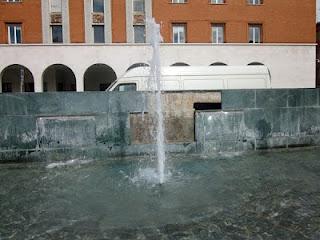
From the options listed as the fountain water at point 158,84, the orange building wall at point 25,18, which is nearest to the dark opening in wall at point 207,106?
the fountain water at point 158,84

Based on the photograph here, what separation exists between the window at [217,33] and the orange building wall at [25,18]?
14715 millimetres

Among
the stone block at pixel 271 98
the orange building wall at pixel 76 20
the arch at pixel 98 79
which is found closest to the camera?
the stone block at pixel 271 98

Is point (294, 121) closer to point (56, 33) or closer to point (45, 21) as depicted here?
point (56, 33)

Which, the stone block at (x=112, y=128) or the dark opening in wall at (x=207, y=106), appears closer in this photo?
the stone block at (x=112, y=128)

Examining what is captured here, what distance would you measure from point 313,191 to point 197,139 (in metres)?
3.88

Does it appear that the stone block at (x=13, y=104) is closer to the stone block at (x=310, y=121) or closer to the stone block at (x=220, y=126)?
the stone block at (x=220, y=126)

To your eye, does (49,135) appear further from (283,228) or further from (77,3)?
(77,3)

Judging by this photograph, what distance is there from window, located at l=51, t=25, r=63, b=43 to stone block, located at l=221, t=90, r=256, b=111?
22922mm

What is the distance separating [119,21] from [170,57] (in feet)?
17.3

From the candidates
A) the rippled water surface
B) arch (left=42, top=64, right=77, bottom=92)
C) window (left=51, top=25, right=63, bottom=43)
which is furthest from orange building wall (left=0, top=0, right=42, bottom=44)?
the rippled water surface

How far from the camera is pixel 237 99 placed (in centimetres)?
984

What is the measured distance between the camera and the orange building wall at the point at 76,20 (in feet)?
95.5

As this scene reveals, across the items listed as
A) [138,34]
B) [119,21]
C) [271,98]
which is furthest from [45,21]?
[271,98]

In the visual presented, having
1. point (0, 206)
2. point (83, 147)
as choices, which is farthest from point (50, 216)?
point (83, 147)
